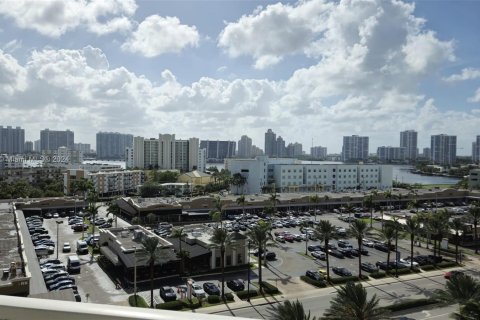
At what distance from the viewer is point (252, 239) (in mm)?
24562

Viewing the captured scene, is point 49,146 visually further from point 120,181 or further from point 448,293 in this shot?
point 448,293

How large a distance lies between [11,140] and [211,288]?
616 feet

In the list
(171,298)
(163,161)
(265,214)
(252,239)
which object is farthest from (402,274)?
(163,161)

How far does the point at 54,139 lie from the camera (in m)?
198

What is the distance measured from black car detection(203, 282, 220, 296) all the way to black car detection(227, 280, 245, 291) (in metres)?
0.94

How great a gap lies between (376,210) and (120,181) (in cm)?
4367

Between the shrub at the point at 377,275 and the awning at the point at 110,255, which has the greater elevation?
the awning at the point at 110,255

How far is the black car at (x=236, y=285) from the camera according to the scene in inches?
933

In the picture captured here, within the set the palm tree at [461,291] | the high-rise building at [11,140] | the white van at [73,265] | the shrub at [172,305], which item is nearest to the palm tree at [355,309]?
the palm tree at [461,291]

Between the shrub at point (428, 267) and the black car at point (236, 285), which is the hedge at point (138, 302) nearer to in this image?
the black car at point (236, 285)

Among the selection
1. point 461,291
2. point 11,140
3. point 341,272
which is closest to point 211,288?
point 341,272

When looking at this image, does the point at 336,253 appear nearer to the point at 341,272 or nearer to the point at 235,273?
the point at 341,272

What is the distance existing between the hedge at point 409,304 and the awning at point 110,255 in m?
16.4

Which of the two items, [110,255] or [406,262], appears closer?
[110,255]
